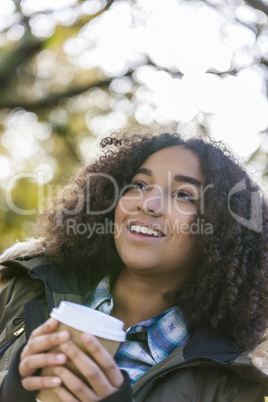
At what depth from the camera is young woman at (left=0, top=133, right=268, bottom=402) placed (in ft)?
6.74

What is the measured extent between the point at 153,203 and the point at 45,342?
928mm

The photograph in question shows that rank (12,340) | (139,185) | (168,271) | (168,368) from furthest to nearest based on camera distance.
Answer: (139,185) < (168,271) < (12,340) < (168,368)

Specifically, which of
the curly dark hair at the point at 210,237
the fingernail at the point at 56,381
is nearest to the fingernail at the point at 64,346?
the fingernail at the point at 56,381

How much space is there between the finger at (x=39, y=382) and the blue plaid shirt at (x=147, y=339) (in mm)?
609

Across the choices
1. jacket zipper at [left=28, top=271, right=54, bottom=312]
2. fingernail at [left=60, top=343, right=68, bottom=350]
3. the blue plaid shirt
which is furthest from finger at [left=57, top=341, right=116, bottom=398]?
jacket zipper at [left=28, top=271, right=54, bottom=312]

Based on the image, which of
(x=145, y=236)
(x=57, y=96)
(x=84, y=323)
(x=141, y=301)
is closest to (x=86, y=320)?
(x=84, y=323)

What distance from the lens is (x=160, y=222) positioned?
221 centimetres

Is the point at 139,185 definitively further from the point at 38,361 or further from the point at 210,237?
the point at 38,361

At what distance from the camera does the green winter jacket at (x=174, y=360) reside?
6.50ft

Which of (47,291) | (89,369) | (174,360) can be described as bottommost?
(47,291)

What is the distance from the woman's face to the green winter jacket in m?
0.35

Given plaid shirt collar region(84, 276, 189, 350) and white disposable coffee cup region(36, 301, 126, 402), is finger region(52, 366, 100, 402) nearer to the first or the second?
white disposable coffee cup region(36, 301, 126, 402)

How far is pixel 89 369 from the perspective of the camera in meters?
1.46

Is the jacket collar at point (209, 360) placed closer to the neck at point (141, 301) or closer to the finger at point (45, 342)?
A: the neck at point (141, 301)
